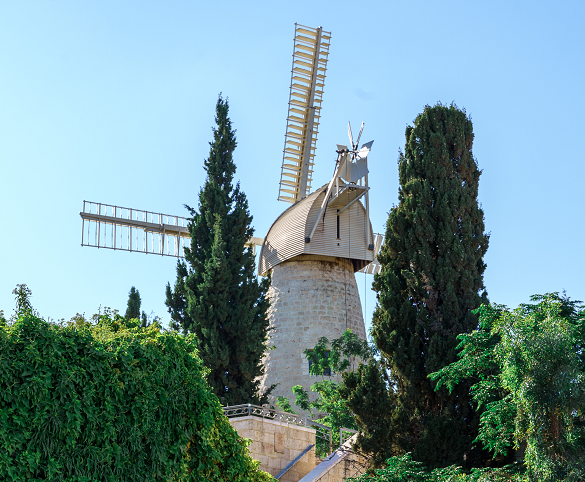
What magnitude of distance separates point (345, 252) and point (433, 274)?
7699 millimetres

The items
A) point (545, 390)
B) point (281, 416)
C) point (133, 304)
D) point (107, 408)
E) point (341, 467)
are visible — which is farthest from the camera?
point (133, 304)

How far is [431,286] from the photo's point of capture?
1443cm

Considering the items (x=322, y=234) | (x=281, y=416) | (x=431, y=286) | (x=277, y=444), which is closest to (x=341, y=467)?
(x=277, y=444)

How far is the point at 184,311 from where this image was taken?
17.0m

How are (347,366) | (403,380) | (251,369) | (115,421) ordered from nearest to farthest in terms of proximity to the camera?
(115,421), (403,380), (251,369), (347,366)

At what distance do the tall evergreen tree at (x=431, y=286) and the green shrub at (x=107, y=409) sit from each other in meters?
5.07

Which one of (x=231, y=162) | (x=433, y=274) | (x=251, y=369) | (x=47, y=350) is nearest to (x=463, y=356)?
(x=433, y=274)

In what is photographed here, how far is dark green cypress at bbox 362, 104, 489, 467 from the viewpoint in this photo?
13.1 meters

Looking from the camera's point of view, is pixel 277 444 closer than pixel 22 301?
No

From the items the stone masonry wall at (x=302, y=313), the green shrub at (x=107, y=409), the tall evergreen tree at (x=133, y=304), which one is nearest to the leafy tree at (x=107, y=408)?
the green shrub at (x=107, y=409)

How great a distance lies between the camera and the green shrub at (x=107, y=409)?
713 cm

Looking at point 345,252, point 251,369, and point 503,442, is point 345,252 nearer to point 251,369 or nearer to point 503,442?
point 251,369

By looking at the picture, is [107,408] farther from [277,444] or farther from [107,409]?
[277,444]

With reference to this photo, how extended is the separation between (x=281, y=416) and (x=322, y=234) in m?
8.11
